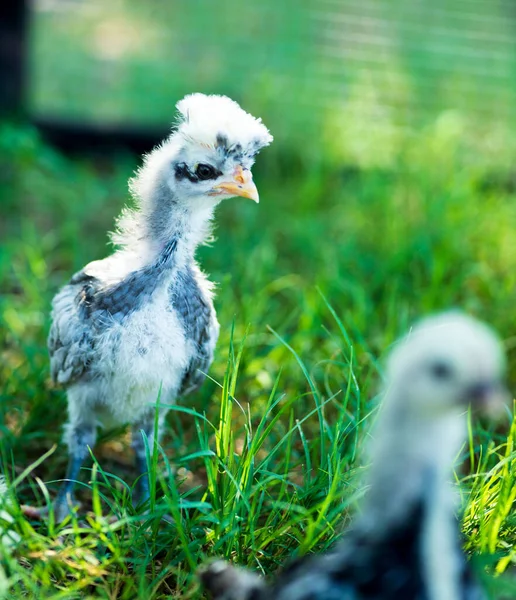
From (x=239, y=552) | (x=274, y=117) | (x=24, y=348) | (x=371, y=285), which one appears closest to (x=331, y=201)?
(x=274, y=117)

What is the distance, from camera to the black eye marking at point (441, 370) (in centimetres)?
140

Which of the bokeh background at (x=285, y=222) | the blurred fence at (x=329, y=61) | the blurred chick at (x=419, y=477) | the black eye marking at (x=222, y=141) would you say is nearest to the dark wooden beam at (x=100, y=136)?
the bokeh background at (x=285, y=222)

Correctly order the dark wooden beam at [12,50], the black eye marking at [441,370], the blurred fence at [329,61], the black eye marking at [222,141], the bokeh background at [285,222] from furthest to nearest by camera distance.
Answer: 1. the blurred fence at [329,61]
2. the dark wooden beam at [12,50]
3. the black eye marking at [222,141]
4. the bokeh background at [285,222]
5. the black eye marking at [441,370]

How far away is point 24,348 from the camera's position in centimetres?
286

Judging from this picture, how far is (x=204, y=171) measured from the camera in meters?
2.21

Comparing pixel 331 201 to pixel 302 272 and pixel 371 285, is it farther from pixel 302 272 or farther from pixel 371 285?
pixel 371 285

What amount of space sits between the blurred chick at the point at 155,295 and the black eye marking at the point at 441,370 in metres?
0.90

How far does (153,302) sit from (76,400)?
41 cm

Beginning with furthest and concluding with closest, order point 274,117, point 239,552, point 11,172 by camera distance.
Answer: point 274,117
point 11,172
point 239,552

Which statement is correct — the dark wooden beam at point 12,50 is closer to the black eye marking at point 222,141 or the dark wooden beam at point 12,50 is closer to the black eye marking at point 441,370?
the black eye marking at point 222,141

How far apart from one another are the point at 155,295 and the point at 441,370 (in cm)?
98

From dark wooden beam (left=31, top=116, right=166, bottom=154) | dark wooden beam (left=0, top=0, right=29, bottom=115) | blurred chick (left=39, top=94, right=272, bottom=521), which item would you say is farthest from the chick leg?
dark wooden beam (left=31, top=116, right=166, bottom=154)

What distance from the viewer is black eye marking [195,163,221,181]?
2.21 metres

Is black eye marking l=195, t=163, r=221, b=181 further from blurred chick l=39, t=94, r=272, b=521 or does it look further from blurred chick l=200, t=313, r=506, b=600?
blurred chick l=200, t=313, r=506, b=600
